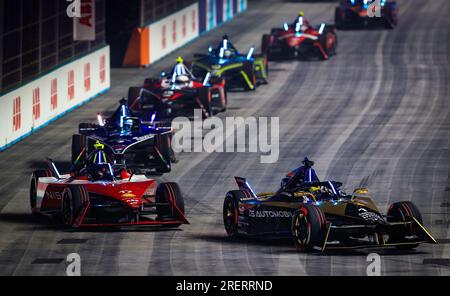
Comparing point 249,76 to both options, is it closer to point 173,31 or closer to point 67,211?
point 173,31

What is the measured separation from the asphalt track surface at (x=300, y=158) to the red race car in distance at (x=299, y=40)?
62 cm

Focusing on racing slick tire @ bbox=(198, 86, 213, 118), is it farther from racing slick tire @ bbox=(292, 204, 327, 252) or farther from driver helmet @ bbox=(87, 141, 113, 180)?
racing slick tire @ bbox=(292, 204, 327, 252)

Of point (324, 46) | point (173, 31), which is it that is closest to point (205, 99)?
point (324, 46)

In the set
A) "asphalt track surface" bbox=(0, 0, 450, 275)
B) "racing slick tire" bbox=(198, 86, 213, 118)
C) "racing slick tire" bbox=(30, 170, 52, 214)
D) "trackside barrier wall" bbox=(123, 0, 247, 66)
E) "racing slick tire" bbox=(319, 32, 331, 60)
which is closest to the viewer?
"asphalt track surface" bbox=(0, 0, 450, 275)

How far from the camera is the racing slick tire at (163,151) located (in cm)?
3928

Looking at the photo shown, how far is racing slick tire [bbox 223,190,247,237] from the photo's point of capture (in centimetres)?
3081

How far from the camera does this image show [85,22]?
56250 millimetres

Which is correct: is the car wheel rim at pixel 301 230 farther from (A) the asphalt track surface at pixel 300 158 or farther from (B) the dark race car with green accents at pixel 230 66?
(B) the dark race car with green accents at pixel 230 66

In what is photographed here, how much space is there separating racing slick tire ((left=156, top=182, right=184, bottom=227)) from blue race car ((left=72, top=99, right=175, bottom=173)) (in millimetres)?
6819

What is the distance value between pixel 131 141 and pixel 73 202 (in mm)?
8635

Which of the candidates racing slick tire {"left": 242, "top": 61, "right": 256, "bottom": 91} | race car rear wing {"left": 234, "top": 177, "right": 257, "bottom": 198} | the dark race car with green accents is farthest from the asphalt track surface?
race car rear wing {"left": 234, "top": 177, "right": 257, "bottom": 198}

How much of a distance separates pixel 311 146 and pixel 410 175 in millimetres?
5655

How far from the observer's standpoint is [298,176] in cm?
3047
